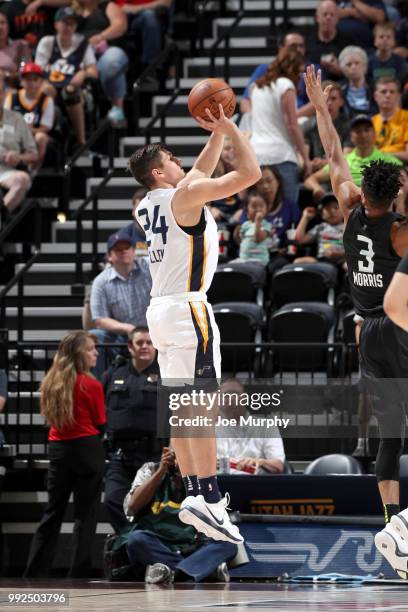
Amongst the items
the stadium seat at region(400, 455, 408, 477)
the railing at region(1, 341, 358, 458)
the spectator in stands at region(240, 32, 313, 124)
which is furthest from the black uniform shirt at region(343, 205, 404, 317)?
the spectator in stands at region(240, 32, 313, 124)

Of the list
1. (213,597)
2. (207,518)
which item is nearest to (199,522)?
(207,518)

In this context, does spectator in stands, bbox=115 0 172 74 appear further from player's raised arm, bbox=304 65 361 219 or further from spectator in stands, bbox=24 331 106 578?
player's raised arm, bbox=304 65 361 219

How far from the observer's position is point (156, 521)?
11391mm

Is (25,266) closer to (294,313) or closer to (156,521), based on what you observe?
(294,313)

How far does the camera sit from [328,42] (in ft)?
54.5

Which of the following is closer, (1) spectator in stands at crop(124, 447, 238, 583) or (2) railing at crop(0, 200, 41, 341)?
(1) spectator in stands at crop(124, 447, 238, 583)

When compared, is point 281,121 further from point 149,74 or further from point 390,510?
point 390,510

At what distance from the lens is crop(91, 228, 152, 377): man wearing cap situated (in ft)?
44.3

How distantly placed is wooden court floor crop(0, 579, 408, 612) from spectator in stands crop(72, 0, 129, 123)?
7.60 m

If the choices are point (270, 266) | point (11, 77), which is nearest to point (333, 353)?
point (270, 266)

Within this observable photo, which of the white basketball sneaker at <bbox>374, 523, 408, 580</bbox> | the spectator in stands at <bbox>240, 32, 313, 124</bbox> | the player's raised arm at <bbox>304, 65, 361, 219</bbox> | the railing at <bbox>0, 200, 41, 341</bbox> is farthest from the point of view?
the spectator in stands at <bbox>240, 32, 313, 124</bbox>

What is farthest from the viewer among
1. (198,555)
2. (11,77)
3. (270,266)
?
(11,77)

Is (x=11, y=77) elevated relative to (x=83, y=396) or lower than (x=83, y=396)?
elevated

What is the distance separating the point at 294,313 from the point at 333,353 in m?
0.59
